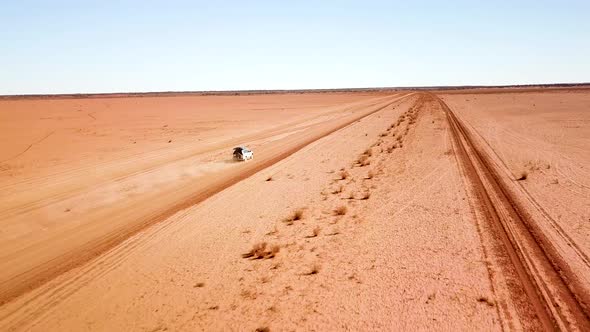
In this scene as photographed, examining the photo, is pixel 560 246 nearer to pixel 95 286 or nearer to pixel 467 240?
pixel 467 240

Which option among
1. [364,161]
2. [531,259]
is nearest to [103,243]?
[531,259]

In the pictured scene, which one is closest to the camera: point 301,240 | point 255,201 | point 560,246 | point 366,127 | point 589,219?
point 560,246

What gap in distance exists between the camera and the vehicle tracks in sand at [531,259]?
7.14 metres

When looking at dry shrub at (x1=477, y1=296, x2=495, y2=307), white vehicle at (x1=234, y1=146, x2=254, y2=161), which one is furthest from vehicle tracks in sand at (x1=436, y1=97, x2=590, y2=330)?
white vehicle at (x1=234, y1=146, x2=254, y2=161)

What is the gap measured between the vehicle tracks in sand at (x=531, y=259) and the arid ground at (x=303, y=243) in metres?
0.04

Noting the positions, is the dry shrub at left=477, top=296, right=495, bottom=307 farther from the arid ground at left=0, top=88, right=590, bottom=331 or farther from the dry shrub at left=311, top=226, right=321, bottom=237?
the dry shrub at left=311, top=226, right=321, bottom=237

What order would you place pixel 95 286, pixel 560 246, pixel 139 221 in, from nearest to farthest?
pixel 95 286, pixel 560 246, pixel 139 221

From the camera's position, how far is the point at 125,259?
1032cm

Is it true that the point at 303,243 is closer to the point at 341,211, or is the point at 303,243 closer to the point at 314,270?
the point at 314,270

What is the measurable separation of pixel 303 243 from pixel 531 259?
5.19 metres

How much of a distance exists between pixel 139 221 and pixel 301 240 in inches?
217

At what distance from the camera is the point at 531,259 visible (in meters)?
9.27

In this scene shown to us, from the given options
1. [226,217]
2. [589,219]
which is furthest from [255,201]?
[589,219]

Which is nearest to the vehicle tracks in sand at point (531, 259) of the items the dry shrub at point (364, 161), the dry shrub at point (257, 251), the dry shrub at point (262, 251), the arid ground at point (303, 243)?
the arid ground at point (303, 243)
